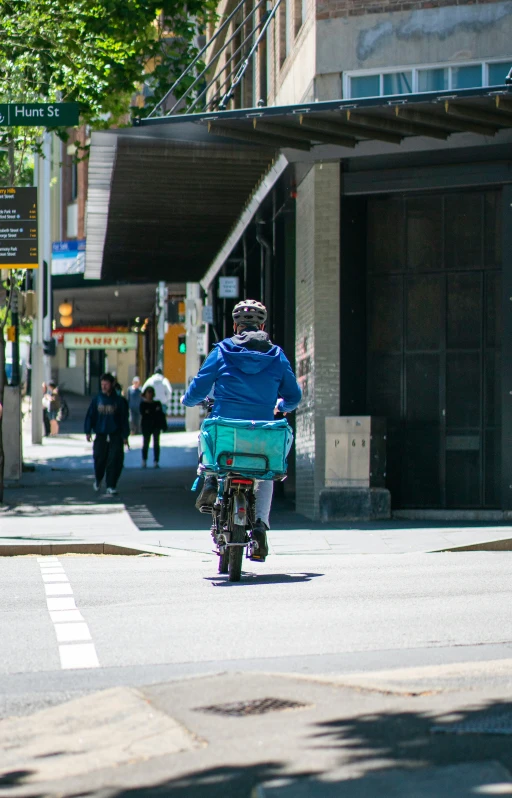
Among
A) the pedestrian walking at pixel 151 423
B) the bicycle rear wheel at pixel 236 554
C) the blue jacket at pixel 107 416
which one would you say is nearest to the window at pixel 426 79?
the blue jacket at pixel 107 416

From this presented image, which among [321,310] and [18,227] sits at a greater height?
[18,227]

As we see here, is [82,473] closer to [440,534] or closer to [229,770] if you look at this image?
[440,534]

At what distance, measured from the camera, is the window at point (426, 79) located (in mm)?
16562

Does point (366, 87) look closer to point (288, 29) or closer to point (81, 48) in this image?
point (288, 29)

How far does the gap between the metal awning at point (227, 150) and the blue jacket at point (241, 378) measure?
184 inches

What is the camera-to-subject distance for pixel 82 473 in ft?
86.1

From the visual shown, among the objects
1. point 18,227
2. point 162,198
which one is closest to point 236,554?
point 18,227

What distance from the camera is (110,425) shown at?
21.2 metres

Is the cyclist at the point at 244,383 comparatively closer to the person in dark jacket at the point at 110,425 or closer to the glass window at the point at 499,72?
the glass window at the point at 499,72

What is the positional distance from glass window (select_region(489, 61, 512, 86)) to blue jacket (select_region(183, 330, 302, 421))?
292 inches

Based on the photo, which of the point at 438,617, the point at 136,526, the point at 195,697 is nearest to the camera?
the point at 195,697

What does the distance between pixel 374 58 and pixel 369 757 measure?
1319 centimetres

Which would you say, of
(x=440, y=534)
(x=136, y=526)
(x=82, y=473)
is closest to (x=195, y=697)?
(x=440, y=534)

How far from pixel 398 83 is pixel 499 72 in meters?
1.18
